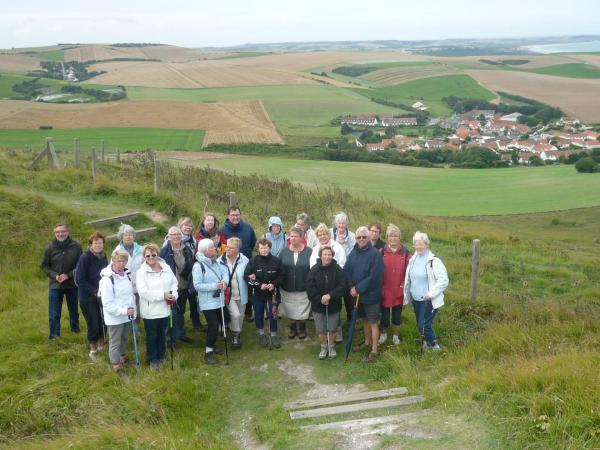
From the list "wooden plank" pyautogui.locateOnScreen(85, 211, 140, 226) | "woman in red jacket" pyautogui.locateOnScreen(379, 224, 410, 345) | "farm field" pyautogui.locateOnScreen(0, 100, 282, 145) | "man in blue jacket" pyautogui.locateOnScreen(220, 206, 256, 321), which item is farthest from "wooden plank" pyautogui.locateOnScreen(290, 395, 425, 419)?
"farm field" pyautogui.locateOnScreen(0, 100, 282, 145)

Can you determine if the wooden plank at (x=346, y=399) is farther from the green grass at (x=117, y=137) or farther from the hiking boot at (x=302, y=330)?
the green grass at (x=117, y=137)

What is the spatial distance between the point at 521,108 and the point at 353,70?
1772 inches

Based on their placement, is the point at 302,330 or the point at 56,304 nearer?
the point at 56,304

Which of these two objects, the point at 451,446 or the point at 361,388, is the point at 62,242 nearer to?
the point at 361,388

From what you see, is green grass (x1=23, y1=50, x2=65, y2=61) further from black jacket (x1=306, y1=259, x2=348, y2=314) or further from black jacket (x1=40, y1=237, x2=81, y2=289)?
black jacket (x1=306, y1=259, x2=348, y2=314)

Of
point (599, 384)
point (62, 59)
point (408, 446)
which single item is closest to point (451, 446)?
point (408, 446)

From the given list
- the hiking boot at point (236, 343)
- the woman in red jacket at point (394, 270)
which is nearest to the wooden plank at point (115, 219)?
the hiking boot at point (236, 343)

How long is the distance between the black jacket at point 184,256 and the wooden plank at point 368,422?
3.00 metres

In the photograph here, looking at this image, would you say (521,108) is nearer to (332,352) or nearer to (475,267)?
(475,267)

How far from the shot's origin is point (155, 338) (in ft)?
23.6

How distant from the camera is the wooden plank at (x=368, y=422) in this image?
5355mm

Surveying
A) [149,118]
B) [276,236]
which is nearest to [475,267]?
[276,236]

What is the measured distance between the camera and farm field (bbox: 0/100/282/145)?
161ft

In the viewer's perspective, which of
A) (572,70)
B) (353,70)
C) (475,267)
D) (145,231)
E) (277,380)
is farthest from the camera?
(353,70)
